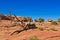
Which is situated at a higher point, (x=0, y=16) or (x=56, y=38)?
(x=0, y=16)

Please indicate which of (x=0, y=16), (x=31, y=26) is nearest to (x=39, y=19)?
(x=0, y=16)

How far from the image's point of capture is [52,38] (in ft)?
59.0

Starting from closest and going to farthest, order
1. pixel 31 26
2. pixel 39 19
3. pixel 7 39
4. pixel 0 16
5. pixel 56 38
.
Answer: pixel 56 38 → pixel 7 39 → pixel 31 26 → pixel 0 16 → pixel 39 19

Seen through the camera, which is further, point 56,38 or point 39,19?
point 39,19

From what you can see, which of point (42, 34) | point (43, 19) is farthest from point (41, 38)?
point (43, 19)

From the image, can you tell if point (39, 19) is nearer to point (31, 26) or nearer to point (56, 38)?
point (31, 26)

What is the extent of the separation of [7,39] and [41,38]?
4.26 m

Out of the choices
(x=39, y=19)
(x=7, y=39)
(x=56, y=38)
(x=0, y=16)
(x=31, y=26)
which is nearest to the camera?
(x=56, y=38)

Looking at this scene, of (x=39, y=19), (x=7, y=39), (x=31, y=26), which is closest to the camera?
(x=7, y=39)

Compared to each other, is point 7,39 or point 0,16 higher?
point 0,16

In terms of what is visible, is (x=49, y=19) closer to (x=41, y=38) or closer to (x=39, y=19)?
(x=39, y=19)

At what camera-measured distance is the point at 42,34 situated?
20031 millimetres

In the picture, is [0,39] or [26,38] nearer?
[26,38]

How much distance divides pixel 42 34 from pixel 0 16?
27.0 m
